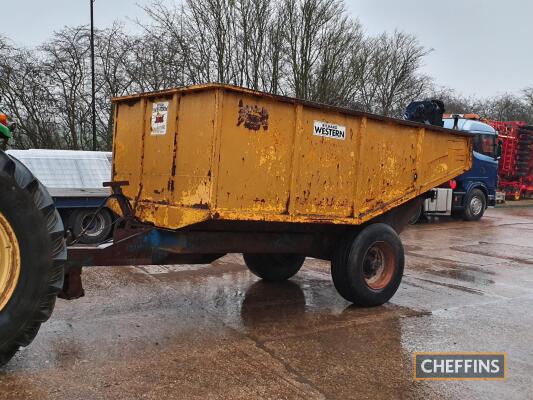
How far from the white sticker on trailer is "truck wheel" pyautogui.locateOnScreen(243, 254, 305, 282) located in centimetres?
210

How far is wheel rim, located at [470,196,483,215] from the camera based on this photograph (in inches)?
621

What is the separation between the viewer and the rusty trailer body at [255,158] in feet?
14.5

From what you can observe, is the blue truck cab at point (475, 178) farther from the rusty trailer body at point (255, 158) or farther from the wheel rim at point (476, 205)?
the rusty trailer body at point (255, 158)

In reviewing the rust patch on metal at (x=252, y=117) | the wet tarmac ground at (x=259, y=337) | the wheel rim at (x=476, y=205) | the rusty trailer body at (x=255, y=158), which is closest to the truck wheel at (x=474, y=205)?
the wheel rim at (x=476, y=205)

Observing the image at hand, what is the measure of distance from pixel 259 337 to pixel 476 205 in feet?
42.6

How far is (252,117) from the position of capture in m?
4.56

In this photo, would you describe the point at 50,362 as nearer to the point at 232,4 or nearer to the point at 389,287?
the point at 389,287

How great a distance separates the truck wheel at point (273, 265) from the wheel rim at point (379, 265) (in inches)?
45.4

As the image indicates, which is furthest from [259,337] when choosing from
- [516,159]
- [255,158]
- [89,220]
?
[516,159]

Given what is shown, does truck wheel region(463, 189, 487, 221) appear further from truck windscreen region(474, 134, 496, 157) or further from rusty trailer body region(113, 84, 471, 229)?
rusty trailer body region(113, 84, 471, 229)

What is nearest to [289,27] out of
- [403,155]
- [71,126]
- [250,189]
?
[71,126]

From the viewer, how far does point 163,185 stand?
4844 mm

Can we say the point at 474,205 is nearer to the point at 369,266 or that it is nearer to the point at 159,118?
the point at 369,266

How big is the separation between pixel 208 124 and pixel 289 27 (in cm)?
1992
